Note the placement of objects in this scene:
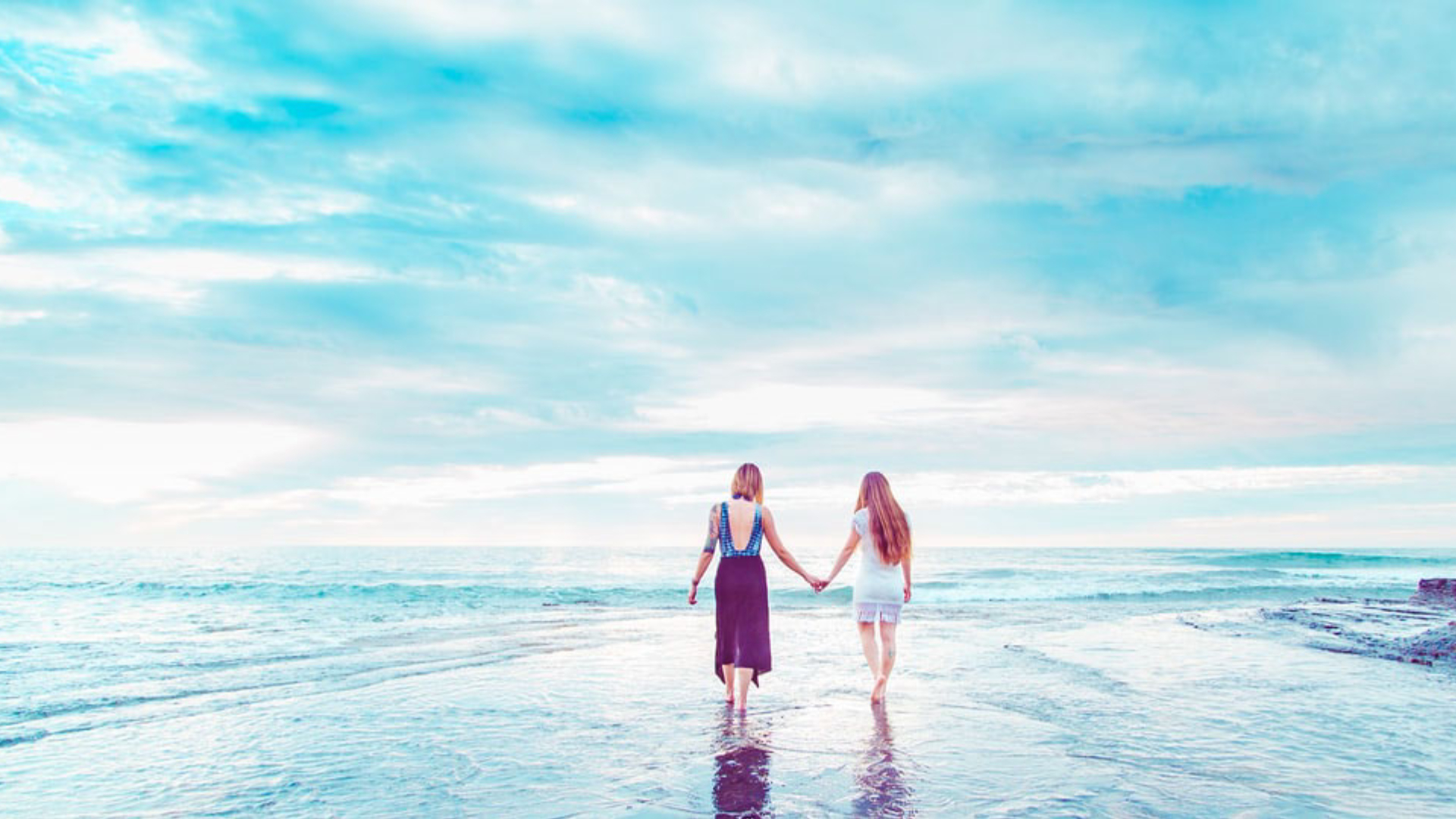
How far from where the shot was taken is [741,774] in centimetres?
640

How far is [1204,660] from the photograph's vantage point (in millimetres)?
12781

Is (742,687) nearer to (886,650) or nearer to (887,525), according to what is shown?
(886,650)

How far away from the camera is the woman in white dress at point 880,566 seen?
8.97 meters

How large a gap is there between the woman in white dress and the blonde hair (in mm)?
1080

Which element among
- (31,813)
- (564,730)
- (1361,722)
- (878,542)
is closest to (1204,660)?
(1361,722)

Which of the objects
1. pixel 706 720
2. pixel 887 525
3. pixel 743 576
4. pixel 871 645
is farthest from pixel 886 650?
pixel 706 720

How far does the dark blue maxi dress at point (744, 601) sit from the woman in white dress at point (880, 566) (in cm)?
84

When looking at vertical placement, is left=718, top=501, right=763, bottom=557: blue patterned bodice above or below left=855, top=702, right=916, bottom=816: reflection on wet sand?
above

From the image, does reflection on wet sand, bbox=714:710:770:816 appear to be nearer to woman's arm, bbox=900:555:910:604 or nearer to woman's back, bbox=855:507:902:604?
woman's back, bbox=855:507:902:604

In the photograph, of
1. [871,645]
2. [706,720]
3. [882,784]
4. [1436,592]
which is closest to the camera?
[882,784]

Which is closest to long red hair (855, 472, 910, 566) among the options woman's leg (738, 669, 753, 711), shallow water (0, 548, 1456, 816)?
shallow water (0, 548, 1456, 816)

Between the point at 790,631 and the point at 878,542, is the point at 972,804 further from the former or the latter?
the point at 790,631

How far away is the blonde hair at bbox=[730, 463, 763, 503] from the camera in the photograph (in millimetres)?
8883

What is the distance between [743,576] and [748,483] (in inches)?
37.4
